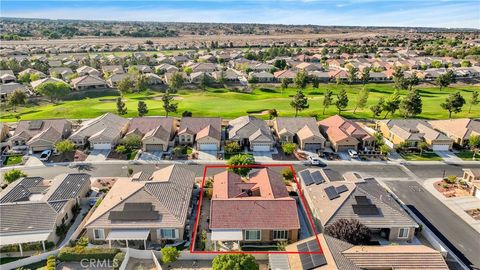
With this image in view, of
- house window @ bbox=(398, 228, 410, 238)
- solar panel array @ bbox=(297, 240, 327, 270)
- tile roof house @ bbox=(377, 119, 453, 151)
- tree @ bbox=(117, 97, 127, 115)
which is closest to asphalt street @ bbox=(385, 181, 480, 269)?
house window @ bbox=(398, 228, 410, 238)

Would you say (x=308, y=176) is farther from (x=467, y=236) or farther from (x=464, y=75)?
(x=464, y=75)

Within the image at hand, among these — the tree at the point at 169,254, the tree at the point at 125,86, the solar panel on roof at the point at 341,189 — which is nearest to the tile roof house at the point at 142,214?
the tree at the point at 169,254

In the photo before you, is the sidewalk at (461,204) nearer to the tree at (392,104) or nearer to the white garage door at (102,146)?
the tree at (392,104)

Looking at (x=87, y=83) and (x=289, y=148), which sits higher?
(x=87, y=83)

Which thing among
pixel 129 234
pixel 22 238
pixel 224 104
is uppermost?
pixel 224 104

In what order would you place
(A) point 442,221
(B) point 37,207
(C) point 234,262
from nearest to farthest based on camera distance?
(C) point 234,262 → (B) point 37,207 → (A) point 442,221

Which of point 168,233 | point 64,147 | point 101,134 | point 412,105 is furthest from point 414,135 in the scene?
point 64,147

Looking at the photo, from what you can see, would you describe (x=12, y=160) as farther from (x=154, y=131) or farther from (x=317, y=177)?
(x=317, y=177)
